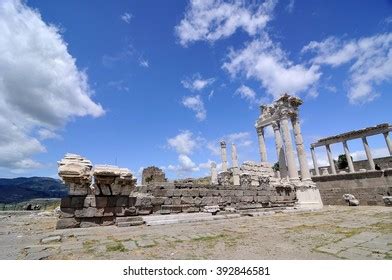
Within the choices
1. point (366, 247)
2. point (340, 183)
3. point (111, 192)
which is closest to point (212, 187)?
point (111, 192)

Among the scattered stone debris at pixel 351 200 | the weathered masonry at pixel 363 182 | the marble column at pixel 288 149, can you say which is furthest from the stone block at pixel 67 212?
the weathered masonry at pixel 363 182

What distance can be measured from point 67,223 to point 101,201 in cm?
106

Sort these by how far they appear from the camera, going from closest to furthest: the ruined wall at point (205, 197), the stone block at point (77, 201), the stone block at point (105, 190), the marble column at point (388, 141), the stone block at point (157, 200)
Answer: the stone block at point (77, 201) → the stone block at point (105, 190) → the stone block at point (157, 200) → the ruined wall at point (205, 197) → the marble column at point (388, 141)

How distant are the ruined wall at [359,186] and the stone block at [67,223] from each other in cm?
2102

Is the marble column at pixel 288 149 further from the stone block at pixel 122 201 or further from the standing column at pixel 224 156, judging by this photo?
the stone block at pixel 122 201

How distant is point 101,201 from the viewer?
7605 mm

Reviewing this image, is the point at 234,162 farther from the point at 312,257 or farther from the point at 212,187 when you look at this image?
the point at 312,257

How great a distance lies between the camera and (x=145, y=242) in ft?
16.0

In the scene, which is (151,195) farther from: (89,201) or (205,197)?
(205,197)

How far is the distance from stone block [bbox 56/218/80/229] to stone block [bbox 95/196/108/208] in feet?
2.36

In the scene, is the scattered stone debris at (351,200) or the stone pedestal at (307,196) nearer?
the stone pedestal at (307,196)

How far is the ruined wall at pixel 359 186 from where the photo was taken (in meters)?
19.5

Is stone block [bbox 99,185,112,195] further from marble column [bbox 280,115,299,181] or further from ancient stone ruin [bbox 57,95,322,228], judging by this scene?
marble column [bbox 280,115,299,181]

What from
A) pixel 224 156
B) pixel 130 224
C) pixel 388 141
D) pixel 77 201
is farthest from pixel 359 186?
pixel 77 201
